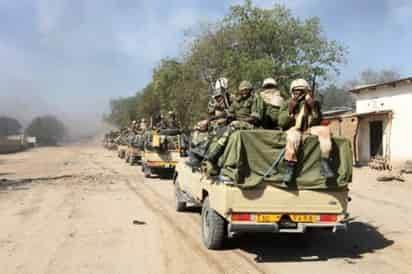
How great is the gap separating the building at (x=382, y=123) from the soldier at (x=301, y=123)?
1495 cm

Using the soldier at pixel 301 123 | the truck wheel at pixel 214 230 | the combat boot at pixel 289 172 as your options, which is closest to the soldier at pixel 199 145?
the truck wheel at pixel 214 230

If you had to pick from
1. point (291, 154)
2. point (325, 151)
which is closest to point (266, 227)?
point (291, 154)

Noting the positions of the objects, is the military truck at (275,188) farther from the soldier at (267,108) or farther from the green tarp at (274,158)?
the soldier at (267,108)

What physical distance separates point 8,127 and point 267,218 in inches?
4037

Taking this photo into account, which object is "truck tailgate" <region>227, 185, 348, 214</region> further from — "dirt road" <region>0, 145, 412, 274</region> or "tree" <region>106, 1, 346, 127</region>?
"tree" <region>106, 1, 346, 127</region>

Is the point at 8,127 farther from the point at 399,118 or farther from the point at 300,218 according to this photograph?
the point at 300,218

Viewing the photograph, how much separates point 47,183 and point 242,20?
14.8 metres

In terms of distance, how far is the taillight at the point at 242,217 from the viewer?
21.2 ft

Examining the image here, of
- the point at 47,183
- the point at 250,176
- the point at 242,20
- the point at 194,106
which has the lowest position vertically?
the point at 47,183

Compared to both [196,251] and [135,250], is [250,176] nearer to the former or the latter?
[196,251]

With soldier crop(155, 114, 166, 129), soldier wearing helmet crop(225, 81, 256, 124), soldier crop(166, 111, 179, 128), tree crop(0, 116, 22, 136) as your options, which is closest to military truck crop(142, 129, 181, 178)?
soldier crop(155, 114, 166, 129)

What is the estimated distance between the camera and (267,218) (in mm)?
6523

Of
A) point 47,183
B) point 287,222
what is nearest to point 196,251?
point 287,222

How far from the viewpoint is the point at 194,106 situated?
114 feet
